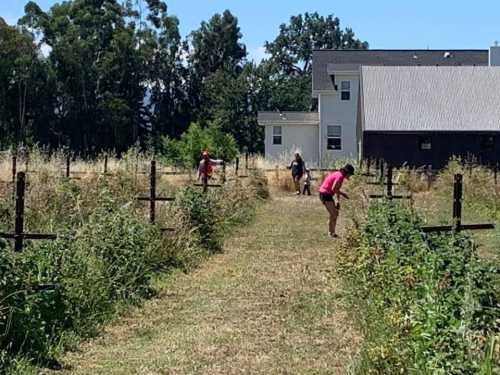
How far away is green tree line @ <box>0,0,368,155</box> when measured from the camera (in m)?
61.1

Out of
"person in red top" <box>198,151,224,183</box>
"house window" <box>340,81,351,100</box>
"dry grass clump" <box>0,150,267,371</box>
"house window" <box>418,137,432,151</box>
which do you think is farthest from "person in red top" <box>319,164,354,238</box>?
"house window" <box>340,81,351,100</box>

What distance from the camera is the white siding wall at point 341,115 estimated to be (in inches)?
1934

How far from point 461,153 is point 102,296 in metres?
32.8

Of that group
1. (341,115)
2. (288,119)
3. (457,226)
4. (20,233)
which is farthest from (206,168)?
(288,119)

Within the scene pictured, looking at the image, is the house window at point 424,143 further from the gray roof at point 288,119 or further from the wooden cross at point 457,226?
the wooden cross at point 457,226

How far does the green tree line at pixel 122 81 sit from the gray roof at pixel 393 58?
39.7 feet

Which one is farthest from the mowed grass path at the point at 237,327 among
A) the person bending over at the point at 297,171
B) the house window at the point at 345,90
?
the house window at the point at 345,90

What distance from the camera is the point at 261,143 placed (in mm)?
67500

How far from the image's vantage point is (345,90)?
163 ft

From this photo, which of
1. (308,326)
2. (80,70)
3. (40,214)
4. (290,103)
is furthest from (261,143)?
(308,326)

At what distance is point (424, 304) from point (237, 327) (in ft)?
10.1

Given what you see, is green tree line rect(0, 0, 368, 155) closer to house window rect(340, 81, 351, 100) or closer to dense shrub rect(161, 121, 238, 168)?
dense shrub rect(161, 121, 238, 168)

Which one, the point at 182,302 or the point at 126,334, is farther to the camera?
the point at 182,302

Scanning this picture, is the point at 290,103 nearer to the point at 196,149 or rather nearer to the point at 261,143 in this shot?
the point at 261,143
